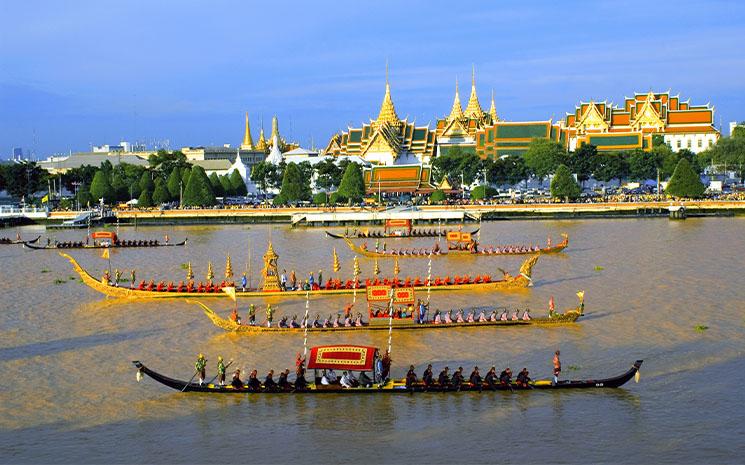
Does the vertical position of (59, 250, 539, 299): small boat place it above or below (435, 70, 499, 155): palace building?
below

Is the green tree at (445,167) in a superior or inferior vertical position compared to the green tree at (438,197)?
superior

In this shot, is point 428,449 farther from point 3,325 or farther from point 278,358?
point 3,325

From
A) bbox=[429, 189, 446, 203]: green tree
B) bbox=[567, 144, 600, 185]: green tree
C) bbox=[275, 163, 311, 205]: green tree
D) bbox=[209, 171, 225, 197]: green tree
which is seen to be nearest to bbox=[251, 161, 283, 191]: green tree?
bbox=[209, 171, 225, 197]: green tree

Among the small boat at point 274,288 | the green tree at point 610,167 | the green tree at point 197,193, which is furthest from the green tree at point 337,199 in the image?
the small boat at point 274,288

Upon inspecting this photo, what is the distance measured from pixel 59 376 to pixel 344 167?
71460 millimetres

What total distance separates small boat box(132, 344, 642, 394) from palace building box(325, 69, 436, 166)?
8650cm

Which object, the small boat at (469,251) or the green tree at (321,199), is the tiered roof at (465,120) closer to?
the green tree at (321,199)

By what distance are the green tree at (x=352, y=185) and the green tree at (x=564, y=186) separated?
1810 cm

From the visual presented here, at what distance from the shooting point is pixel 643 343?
2506 centimetres

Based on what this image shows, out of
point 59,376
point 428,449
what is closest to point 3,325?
point 59,376

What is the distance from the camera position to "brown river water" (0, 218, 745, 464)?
688 inches

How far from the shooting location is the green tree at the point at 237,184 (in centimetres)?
9612

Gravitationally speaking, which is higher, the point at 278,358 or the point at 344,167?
the point at 344,167

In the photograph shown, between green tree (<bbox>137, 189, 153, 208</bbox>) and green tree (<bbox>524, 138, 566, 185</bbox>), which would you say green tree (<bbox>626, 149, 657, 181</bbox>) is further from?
green tree (<bbox>137, 189, 153, 208</bbox>)
